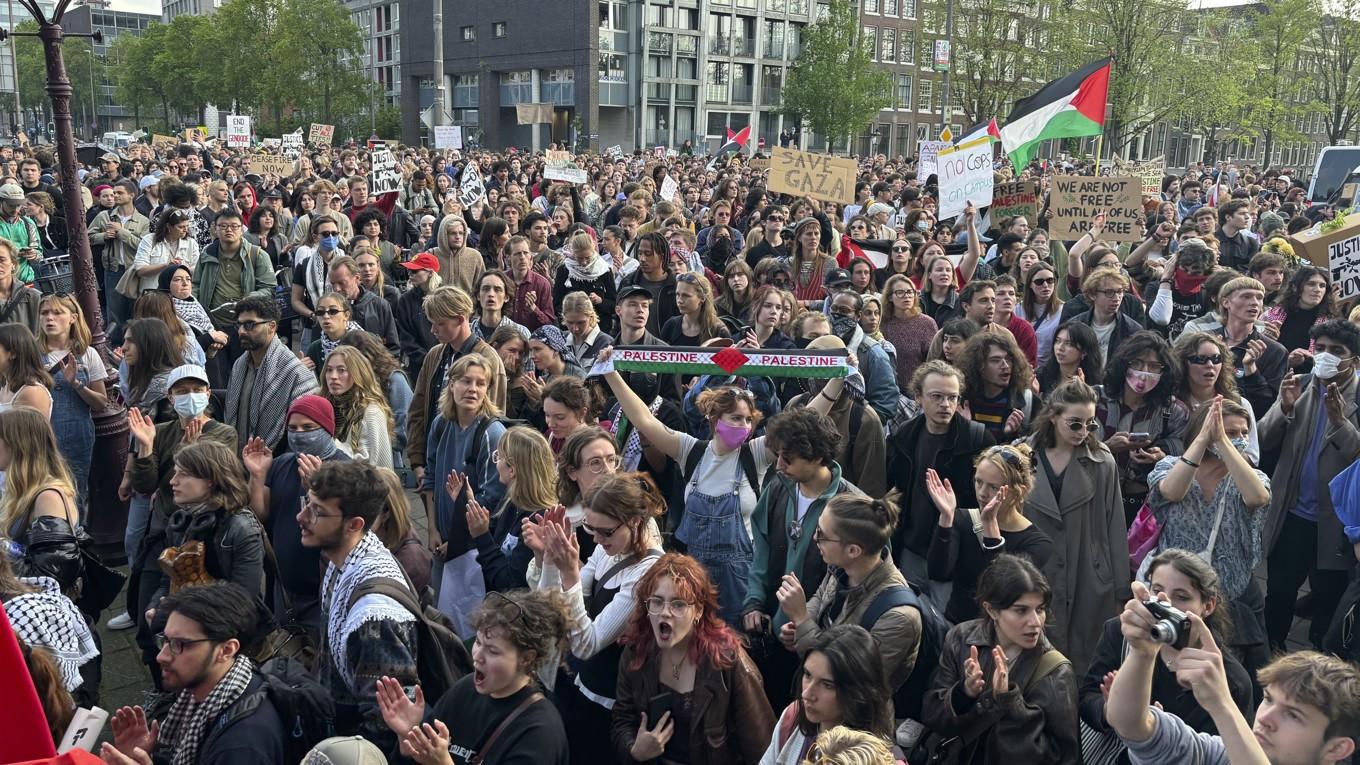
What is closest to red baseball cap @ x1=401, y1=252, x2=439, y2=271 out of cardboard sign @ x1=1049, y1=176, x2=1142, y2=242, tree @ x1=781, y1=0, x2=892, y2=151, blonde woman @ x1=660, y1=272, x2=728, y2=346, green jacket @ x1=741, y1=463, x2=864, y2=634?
blonde woman @ x1=660, y1=272, x2=728, y2=346

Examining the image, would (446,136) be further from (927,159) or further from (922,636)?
(922,636)

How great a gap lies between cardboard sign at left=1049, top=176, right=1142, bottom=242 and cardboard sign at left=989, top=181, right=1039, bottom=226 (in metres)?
1.25

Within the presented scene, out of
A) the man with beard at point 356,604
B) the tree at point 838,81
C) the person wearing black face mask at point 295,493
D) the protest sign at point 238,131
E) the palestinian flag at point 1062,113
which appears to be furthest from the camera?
the tree at point 838,81

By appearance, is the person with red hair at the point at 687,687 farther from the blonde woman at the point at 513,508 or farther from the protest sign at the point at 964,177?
the protest sign at the point at 964,177

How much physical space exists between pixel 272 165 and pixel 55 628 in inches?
666

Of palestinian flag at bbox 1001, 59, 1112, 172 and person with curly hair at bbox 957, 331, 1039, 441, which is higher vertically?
palestinian flag at bbox 1001, 59, 1112, 172

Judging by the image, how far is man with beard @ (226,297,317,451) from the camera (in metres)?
6.05

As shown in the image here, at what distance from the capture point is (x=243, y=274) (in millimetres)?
8852

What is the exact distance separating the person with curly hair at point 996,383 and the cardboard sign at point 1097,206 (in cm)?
485

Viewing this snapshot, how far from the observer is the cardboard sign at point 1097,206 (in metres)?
9.89

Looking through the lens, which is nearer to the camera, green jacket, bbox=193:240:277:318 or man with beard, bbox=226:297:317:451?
man with beard, bbox=226:297:317:451

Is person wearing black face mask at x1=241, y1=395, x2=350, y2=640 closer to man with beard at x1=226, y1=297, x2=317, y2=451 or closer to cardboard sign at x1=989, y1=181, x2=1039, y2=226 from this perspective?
man with beard at x1=226, y1=297, x2=317, y2=451

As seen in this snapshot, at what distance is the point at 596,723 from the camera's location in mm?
3791

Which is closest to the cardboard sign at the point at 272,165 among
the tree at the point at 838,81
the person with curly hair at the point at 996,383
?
the person with curly hair at the point at 996,383
